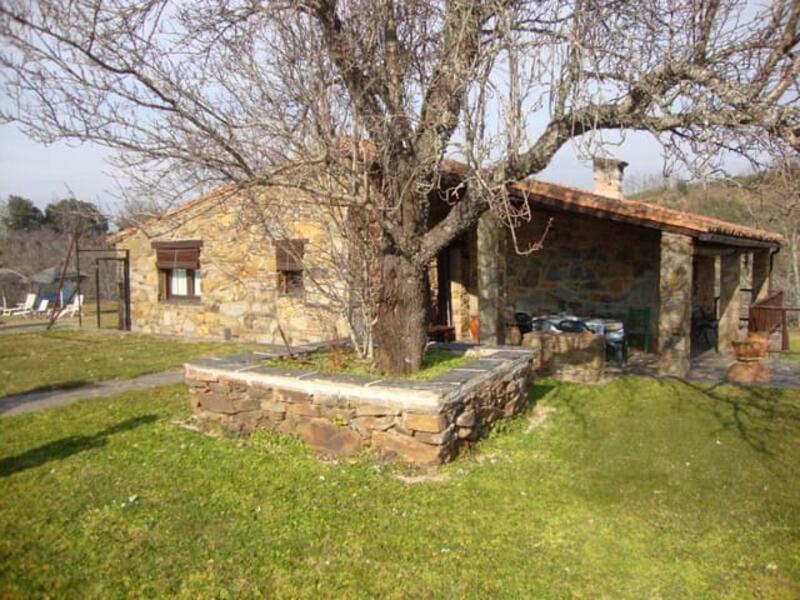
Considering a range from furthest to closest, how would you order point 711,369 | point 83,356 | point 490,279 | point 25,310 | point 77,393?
1. point 25,310
2. point 83,356
3. point 711,369
4. point 490,279
5. point 77,393

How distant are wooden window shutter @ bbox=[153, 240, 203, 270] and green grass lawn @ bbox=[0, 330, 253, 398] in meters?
1.68

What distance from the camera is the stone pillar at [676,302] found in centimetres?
789

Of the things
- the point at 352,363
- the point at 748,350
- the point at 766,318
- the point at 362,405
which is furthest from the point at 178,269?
the point at 766,318

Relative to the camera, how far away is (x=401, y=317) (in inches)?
217

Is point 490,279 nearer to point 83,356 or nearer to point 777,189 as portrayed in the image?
point 777,189

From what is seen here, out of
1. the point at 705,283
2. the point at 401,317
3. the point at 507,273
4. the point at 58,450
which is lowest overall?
the point at 58,450

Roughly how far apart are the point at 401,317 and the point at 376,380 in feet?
2.77

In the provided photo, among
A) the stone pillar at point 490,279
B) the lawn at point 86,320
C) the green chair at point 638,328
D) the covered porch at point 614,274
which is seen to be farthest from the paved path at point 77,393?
the lawn at point 86,320

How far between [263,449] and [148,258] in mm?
10093

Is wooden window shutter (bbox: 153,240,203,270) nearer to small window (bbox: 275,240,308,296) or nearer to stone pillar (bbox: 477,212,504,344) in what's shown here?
Answer: small window (bbox: 275,240,308,296)

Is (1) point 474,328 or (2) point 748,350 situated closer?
(2) point 748,350

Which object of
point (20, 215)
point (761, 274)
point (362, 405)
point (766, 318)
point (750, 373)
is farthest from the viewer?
point (20, 215)

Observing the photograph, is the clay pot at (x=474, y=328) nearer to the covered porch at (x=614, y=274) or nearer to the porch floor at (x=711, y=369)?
the covered porch at (x=614, y=274)

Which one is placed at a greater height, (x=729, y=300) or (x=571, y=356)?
(x=729, y=300)
